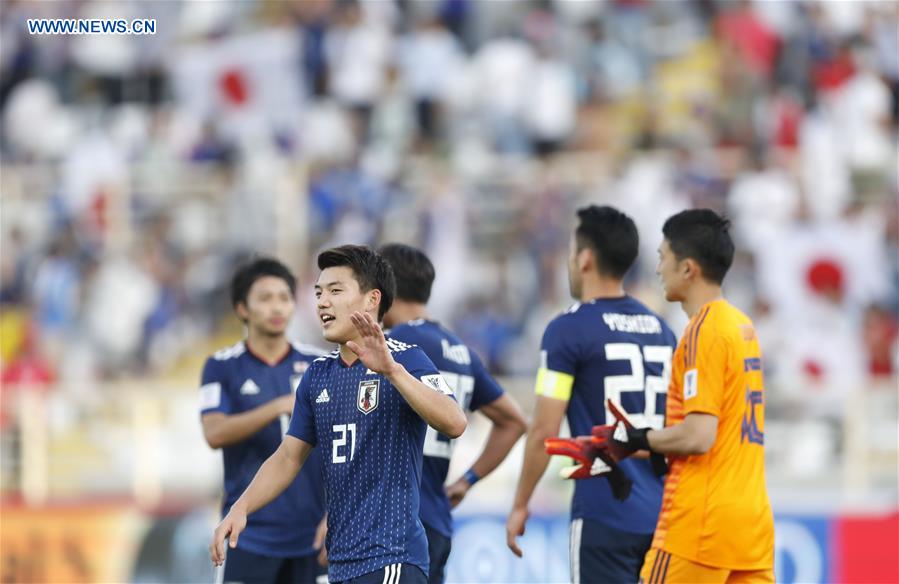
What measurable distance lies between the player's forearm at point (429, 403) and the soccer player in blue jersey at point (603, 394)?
1434mm

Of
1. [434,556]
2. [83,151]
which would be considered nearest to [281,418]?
[434,556]

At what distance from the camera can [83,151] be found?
2058cm

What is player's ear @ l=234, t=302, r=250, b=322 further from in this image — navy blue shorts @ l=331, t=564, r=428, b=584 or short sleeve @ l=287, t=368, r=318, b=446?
navy blue shorts @ l=331, t=564, r=428, b=584

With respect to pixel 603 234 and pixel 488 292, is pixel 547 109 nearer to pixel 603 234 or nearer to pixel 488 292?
pixel 488 292

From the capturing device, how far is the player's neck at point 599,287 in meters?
7.77

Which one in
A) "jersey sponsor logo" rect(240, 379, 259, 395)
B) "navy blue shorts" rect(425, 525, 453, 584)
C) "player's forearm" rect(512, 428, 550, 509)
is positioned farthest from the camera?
"jersey sponsor logo" rect(240, 379, 259, 395)

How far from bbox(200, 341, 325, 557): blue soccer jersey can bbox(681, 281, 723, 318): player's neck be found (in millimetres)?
2510

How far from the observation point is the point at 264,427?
8.23 m

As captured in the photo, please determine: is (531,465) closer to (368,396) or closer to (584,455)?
(584,455)

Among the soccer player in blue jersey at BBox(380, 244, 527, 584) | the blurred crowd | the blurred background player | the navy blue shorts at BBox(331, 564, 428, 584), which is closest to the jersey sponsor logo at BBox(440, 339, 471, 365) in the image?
the soccer player in blue jersey at BBox(380, 244, 527, 584)

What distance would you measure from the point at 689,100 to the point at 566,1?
254cm

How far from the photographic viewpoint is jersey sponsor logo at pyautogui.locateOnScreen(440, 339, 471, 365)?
26.0 ft

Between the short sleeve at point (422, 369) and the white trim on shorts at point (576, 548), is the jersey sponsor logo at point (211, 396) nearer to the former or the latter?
the white trim on shorts at point (576, 548)

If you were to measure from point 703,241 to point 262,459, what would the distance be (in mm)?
2864
